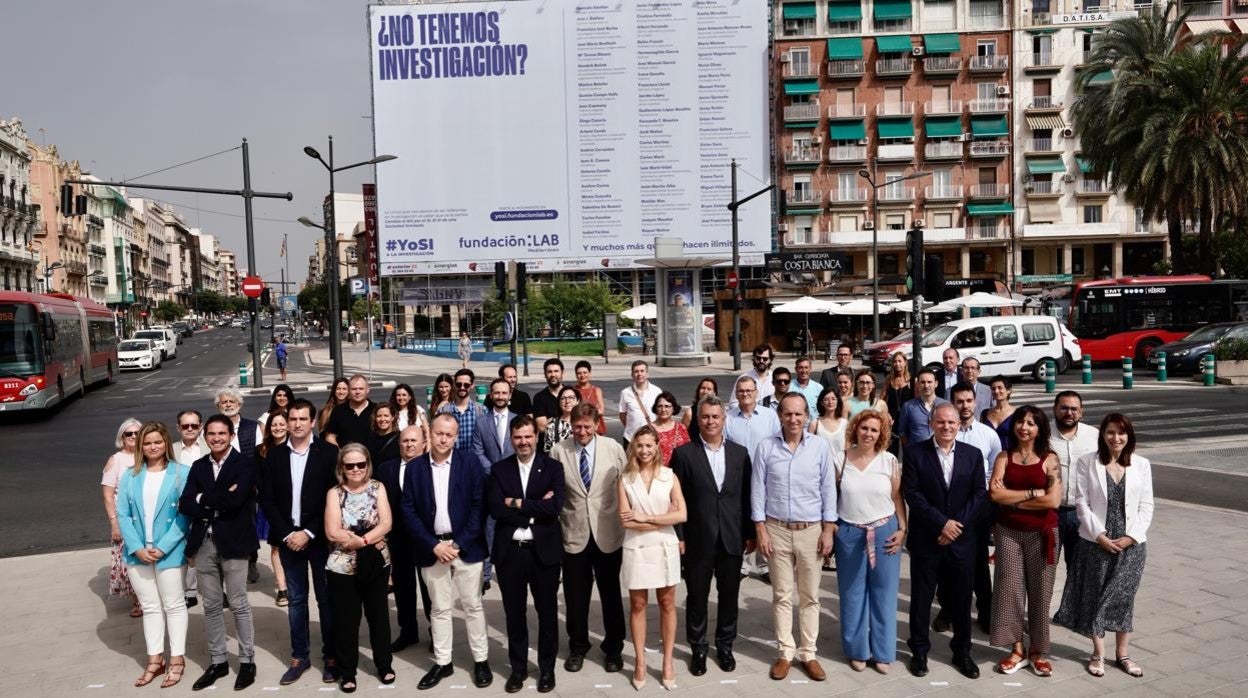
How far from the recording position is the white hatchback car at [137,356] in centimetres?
3806

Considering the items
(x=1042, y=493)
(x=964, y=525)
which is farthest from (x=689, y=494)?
(x=1042, y=493)

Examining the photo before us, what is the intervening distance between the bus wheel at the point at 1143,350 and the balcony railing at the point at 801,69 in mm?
30035

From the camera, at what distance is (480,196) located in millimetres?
38062

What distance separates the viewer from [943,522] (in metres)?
5.07

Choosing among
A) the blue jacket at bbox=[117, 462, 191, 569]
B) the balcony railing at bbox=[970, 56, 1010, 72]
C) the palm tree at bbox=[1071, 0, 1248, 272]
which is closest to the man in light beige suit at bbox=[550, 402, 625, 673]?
the blue jacket at bbox=[117, 462, 191, 569]

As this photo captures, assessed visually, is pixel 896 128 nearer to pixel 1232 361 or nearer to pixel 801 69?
pixel 801 69

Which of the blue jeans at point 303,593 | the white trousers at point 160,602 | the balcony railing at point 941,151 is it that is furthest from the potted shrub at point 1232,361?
the balcony railing at point 941,151

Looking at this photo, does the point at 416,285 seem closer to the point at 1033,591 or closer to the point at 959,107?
the point at 959,107

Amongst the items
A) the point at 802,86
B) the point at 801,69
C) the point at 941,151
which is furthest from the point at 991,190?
the point at 801,69

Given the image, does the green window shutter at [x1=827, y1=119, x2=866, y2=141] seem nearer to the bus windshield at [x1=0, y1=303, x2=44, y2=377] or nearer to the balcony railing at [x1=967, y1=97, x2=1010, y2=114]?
the balcony railing at [x1=967, y1=97, x2=1010, y2=114]

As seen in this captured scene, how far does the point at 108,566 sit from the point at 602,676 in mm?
5211

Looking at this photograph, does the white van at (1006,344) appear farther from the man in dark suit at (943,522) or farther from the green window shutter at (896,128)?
the green window shutter at (896,128)

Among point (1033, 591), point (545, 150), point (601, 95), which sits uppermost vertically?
point (601, 95)

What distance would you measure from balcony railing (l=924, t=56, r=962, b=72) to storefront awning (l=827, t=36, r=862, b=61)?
3967 mm
